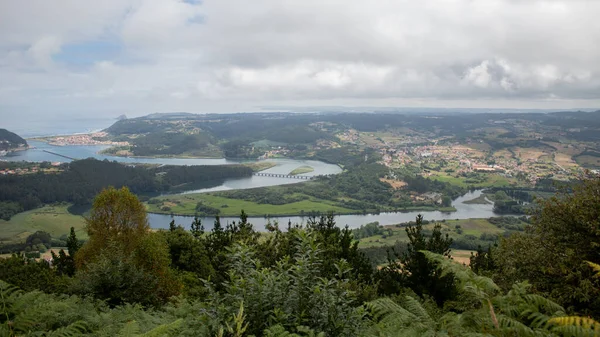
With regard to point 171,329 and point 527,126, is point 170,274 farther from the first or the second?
point 527,126

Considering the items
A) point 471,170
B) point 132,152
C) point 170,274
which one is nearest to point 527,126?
point 471,170

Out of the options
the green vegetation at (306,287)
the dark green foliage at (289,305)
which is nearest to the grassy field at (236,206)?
the green vegetation at (306,287)

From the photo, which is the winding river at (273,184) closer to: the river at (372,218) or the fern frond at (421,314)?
the river at (372,218)

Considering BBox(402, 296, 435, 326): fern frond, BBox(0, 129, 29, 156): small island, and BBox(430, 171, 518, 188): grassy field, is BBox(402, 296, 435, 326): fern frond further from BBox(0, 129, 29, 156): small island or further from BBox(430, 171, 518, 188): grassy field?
BBox(0, 129, 29, 156): small island

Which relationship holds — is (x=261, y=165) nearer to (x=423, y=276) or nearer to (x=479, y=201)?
(x=479, y=201)

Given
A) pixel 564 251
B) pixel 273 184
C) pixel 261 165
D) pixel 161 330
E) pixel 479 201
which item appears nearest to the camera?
pixel 161 330

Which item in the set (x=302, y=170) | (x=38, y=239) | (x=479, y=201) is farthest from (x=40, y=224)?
(x=479, y=201)
